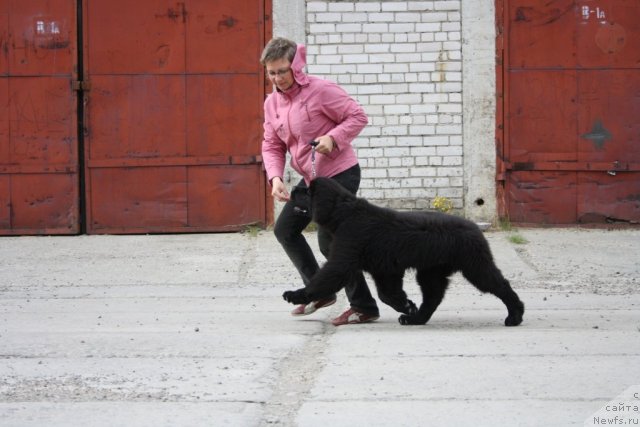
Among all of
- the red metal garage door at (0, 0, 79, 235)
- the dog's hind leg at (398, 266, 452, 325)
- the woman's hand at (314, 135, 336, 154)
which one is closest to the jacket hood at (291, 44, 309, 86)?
the woman's hand at (314, 135, 336, 154)

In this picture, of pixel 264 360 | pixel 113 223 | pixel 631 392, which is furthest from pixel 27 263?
pixel 631 392

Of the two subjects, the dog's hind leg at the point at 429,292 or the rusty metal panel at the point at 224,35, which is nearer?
the dog's hind leg at the point at 429,292

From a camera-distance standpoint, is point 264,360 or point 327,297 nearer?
point 264,360

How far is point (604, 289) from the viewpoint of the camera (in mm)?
8977

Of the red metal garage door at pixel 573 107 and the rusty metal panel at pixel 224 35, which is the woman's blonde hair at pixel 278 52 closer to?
the rusty metal panel at pixel 224 35

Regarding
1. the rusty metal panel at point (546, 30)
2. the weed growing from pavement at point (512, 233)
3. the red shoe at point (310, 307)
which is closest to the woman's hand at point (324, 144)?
the red shoe at point (310, 307)

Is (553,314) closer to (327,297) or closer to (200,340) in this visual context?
(327,297)

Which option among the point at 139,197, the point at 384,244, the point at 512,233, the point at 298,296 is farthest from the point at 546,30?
the point at 298,296

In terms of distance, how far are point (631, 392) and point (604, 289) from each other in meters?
4.12

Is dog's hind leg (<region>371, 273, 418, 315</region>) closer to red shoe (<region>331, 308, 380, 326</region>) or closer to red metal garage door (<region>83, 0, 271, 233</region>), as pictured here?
red shoe (<region>331, 308, 380, 326</region>)

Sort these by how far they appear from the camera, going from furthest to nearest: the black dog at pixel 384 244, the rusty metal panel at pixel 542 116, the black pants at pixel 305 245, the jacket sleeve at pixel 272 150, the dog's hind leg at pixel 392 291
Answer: the rusty metal panel at pixel 542 116
the jacket sleeve at pixel 272 150
the black pants at pixel 305 245
the dog's hind leg at pixel 392 291
the black dog at pixel 384 244

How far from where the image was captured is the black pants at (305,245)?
23.4 ft

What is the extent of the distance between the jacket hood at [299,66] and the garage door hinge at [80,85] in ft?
18.1

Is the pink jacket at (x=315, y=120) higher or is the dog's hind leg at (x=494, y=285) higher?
the pink jacket at (x=315, y=120)
